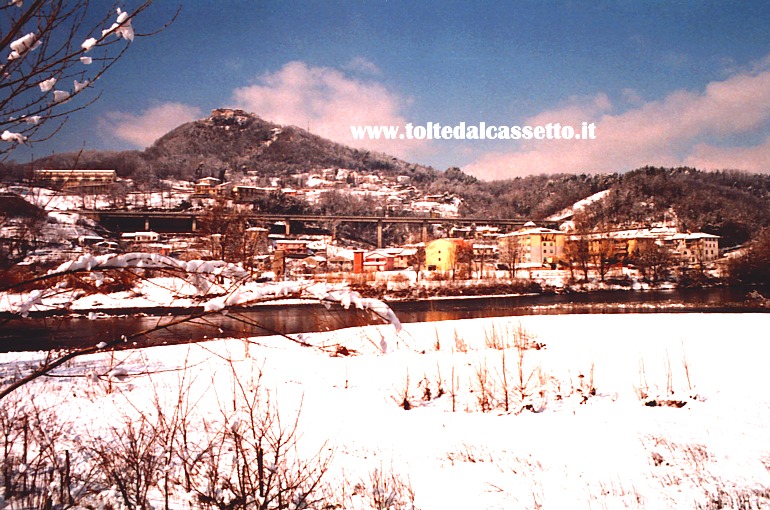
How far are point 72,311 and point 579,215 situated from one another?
322ft

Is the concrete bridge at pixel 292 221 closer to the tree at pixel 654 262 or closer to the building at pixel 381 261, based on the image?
the building at pixel 381 261

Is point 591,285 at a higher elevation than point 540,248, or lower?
lower

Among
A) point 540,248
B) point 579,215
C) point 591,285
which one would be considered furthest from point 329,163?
point 591,285

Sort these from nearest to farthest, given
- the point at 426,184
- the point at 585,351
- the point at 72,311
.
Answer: the point at 72,311, the point at 585,351, the point at 426,184

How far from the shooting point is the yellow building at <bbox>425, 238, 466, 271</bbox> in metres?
49.2

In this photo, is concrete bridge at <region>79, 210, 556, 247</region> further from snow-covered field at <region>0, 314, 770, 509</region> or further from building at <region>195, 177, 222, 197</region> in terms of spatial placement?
snow-covered field at <region>0, 314, 770, 509</region>

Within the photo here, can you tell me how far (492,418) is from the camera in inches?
193

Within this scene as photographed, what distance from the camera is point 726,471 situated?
322 centimetres

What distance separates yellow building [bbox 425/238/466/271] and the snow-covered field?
3996cm

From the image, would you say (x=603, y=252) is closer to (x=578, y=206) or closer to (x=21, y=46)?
(x=21, y=46)

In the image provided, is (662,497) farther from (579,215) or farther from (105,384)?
(579,215)

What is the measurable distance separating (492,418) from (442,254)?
48.6 metres

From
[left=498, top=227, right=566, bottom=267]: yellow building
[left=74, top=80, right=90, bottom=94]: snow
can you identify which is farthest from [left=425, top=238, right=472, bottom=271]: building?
[left=74, top=80, right=90, bottom=94]: snow

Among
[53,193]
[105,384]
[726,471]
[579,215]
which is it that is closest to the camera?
[53,193]
